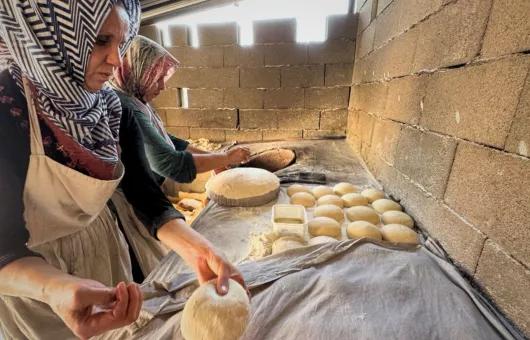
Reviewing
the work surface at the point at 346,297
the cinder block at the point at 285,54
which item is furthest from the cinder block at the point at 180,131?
the work surface at the point at 346,297

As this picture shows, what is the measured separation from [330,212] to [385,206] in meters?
0.38

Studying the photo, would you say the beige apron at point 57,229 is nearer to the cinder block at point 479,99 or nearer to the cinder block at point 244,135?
the cinder block at point 479,99

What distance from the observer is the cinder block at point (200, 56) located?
12.5ft

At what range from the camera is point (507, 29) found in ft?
2.82

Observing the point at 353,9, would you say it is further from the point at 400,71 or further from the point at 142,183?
the point at 142,183

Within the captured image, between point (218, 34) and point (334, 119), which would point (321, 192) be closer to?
point (334, 119)

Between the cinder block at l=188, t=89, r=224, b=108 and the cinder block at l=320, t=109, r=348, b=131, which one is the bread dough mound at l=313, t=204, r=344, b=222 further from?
the cinder block at l=188, t=89, r=224, b=108

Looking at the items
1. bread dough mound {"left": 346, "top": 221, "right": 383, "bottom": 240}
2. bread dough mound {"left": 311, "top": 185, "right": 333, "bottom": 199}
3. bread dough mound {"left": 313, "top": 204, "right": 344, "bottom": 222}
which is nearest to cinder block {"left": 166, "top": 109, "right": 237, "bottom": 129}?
bread dough mound {"left": 311, "top": 185, "right": 333, "bottom": 199}

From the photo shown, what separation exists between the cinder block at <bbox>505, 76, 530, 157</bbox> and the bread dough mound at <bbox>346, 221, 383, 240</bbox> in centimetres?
65

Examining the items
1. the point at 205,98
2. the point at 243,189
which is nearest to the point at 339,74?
the point at 205,98

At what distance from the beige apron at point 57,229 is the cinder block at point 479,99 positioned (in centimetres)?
136

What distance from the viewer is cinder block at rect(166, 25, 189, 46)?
3.82m

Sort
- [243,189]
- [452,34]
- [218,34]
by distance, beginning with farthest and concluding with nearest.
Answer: [218,34] → [243,189] → [452,34]

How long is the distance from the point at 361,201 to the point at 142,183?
1.34 m
